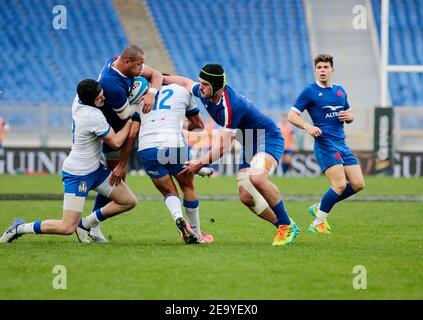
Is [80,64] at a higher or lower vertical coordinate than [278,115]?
higher

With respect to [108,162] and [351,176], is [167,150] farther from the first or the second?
[351,176]

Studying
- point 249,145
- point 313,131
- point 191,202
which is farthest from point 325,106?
point 191,202

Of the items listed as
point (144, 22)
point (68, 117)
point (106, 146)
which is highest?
point (144, 22)

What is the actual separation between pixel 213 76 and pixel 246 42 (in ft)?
79.6

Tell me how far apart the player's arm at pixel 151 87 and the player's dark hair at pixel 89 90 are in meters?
0.64

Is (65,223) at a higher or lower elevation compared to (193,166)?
lower

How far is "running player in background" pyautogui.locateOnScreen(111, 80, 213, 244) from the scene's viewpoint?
992cm

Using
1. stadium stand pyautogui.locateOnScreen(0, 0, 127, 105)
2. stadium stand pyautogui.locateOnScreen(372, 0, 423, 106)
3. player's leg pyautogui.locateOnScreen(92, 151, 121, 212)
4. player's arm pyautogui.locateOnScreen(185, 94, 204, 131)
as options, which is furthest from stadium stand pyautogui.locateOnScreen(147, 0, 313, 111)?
player's leg pyautogui.locateOnScreen(92, 151, 121, 212)

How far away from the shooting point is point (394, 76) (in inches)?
1268

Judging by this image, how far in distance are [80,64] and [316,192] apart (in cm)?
1500

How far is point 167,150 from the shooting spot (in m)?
9.94

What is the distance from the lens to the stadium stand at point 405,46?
103 feet

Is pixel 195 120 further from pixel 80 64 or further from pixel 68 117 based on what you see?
pixel 80 64
